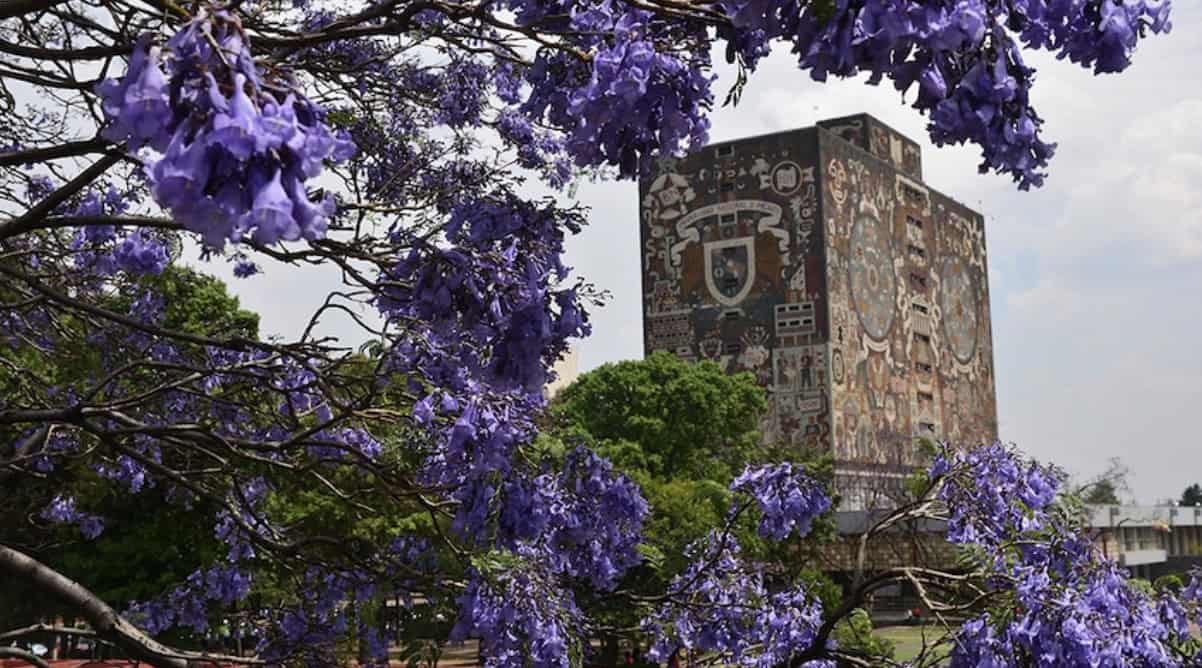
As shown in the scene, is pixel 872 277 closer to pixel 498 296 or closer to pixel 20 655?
pixel 20 655

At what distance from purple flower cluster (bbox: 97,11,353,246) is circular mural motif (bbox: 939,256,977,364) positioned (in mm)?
52638

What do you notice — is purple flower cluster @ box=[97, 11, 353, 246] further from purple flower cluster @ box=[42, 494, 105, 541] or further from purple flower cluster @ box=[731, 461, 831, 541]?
purple flower cluster @ box=[42, 494, 105, 541]

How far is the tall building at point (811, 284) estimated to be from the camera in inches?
1747

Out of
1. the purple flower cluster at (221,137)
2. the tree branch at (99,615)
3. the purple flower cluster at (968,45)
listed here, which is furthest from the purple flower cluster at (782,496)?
the purple flower cluster at (221,137)

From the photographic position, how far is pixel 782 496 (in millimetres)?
7172

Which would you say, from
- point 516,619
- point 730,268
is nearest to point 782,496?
point 516,619

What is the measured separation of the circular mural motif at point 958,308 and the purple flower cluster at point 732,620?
4735 cm

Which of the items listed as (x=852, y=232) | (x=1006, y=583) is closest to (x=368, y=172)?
(x=1006, y=583)

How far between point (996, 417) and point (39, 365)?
5182cm

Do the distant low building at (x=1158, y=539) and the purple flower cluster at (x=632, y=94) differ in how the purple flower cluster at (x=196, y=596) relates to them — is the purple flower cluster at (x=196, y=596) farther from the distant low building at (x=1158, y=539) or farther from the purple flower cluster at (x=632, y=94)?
the distant low building at (x=1158, y=539)

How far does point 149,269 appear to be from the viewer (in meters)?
6.58

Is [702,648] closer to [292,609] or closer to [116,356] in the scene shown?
[292,609]

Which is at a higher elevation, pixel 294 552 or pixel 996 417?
pixel 996 417

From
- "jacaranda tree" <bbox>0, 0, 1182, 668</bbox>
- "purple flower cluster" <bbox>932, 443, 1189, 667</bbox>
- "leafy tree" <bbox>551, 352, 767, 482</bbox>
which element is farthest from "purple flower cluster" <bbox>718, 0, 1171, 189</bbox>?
"leafy tree" <bbox>551, 352, 767, 482</bbox>
